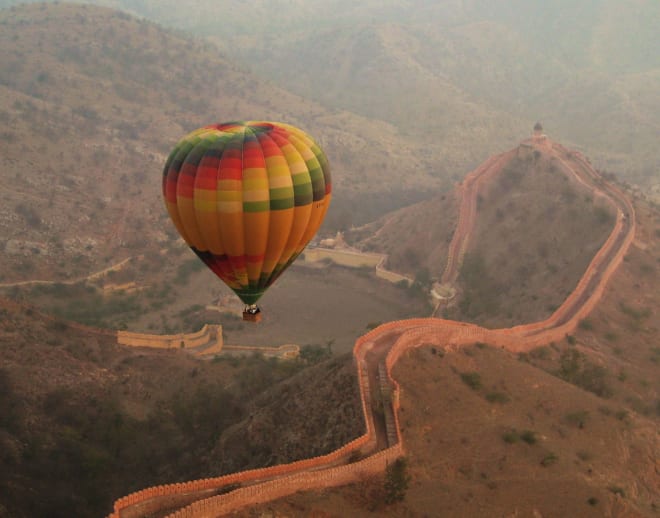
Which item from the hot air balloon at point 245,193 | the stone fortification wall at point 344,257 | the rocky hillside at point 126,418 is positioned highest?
the hot air balloon at point 245,193

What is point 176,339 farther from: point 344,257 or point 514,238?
point 514,238

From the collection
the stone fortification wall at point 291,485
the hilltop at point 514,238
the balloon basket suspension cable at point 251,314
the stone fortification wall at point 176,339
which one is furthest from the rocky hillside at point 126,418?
the hilltop at point 514,238

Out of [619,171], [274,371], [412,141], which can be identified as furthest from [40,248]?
[619,171]

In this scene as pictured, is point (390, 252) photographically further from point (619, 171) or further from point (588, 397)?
point (619, 171)

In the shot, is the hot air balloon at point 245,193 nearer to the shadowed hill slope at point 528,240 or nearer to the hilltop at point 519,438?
the hilltop at point 519,438

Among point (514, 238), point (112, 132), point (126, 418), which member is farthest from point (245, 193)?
point (112, 132)
